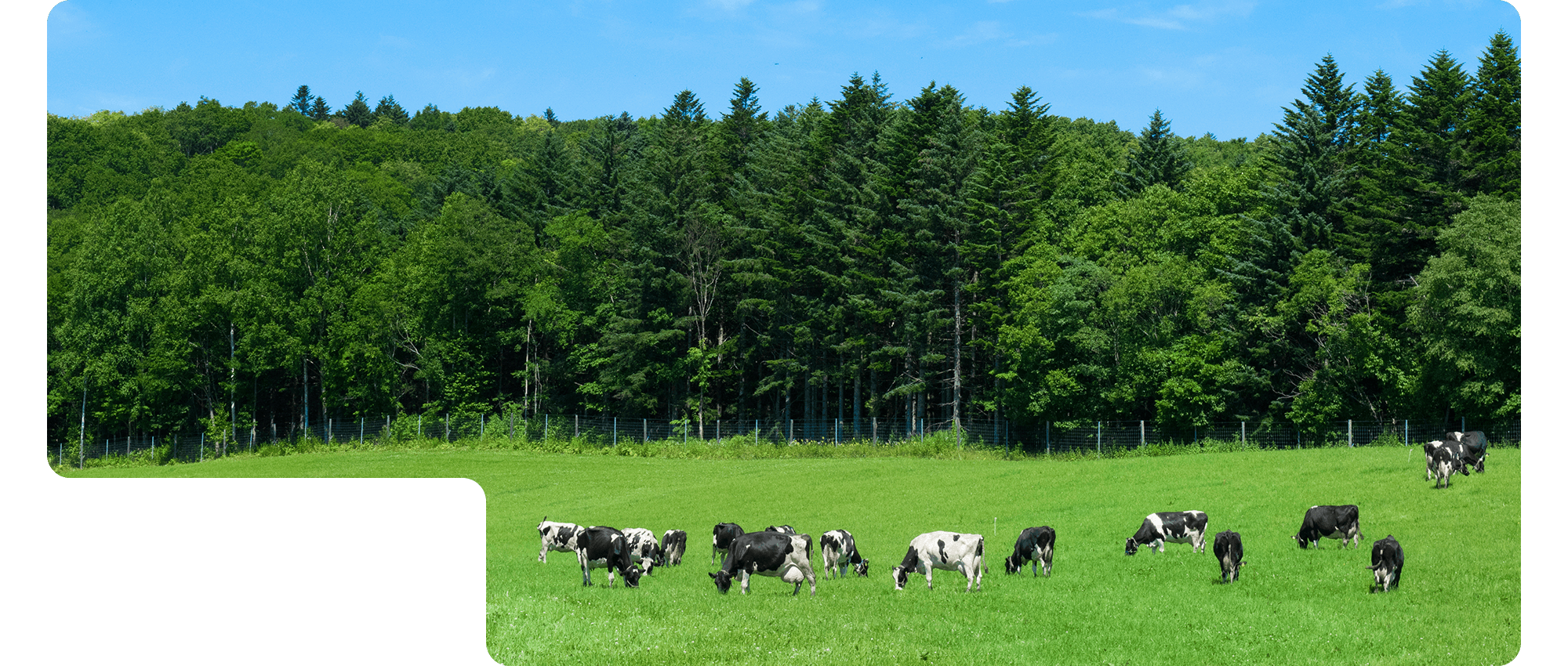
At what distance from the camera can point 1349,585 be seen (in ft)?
58.8

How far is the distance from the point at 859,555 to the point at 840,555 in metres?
1.00

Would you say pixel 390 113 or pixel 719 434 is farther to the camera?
pixel 390 113

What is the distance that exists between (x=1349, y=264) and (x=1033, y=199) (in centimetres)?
1594

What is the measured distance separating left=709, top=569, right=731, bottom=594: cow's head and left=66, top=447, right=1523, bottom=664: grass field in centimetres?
18

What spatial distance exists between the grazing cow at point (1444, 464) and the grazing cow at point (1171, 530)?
8073 millimetres

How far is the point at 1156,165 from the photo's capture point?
68.1 meters

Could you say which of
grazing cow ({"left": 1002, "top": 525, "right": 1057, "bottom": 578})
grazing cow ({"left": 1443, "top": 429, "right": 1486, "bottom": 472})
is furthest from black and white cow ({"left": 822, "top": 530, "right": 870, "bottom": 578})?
grazing cow ({"left": 1443, "top": 429, "right": 1486, "bottom": 472})

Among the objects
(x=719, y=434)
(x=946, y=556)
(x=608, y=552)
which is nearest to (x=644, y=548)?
(x=608, y=552)

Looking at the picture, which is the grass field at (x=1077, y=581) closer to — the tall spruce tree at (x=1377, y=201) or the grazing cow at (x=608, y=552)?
the grazing cow at (x=608, y=552)

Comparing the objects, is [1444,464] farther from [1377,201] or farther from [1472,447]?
[1377,201]

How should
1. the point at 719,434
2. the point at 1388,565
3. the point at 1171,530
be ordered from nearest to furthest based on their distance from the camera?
the point at 1388,565
the point at 1171,530
the point at 719,434
